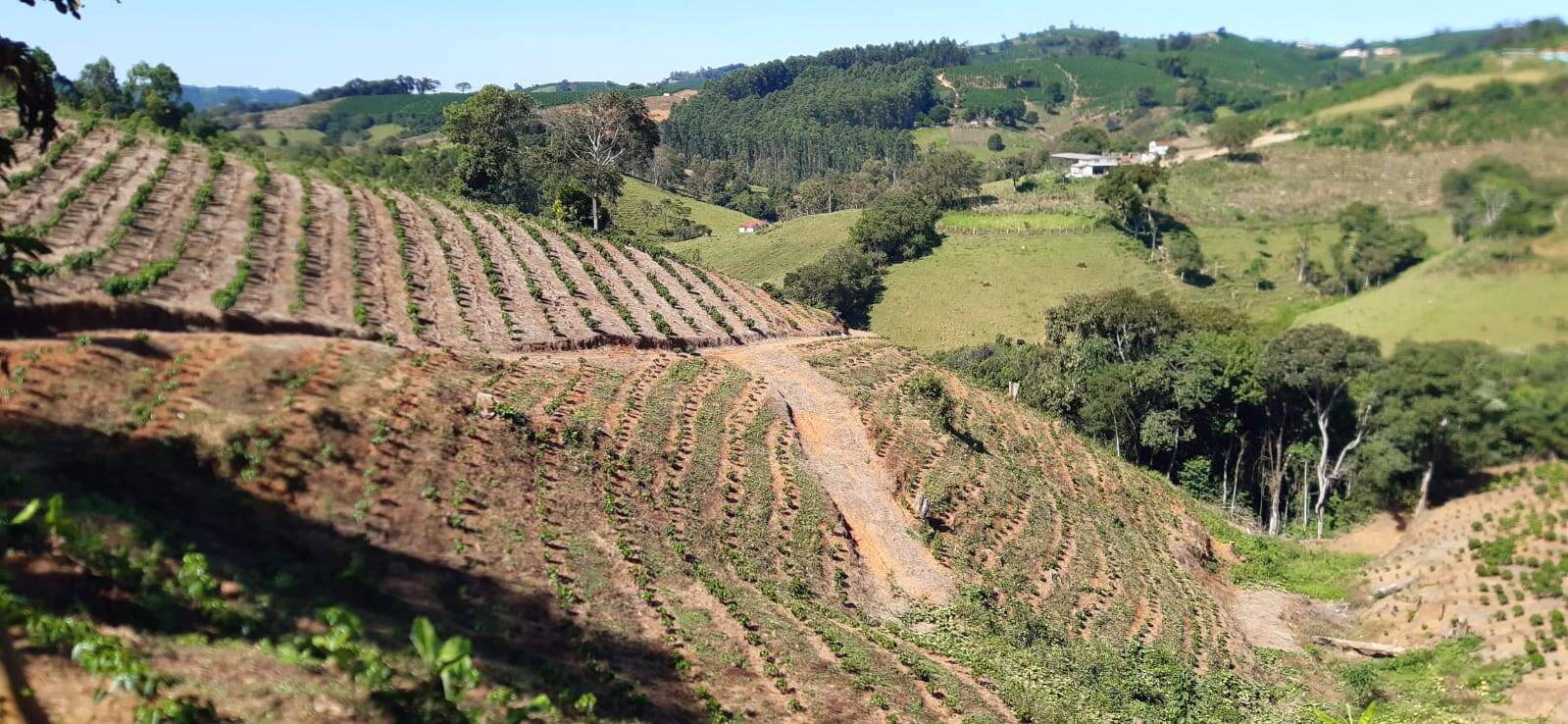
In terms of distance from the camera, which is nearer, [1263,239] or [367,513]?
[367,513]

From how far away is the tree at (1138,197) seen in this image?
78.6 meters

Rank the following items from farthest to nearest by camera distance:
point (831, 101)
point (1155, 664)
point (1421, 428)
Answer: point (831, 101) → point (1421, 428) → point (1155, 664)

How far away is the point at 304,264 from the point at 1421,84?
24.8m

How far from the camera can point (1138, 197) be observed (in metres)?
82.7

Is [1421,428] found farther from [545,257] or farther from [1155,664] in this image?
[545,257]

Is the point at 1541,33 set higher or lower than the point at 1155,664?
higher

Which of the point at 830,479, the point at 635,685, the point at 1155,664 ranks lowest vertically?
the point at 1155,664

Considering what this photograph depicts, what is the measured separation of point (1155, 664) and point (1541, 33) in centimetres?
1719

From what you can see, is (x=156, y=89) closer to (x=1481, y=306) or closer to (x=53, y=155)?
(x=53, y=155)

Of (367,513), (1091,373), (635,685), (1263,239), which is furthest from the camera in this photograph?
(1091,373)

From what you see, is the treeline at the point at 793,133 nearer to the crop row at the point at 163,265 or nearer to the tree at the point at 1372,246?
the crop row at the point at 163,265

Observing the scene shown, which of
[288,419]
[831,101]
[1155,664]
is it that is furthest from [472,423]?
[831,101]

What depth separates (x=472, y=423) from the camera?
62.0 feet

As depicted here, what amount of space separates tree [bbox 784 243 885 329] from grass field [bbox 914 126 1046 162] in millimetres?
88854
